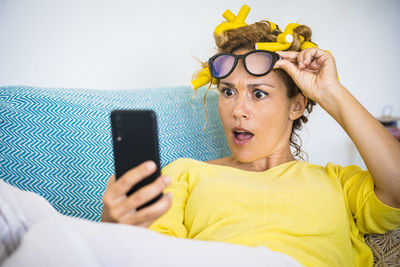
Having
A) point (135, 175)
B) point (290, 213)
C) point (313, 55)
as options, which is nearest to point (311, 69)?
point (313, 55)

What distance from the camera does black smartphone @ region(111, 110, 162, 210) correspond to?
617mm

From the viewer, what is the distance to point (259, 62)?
3.58 feet

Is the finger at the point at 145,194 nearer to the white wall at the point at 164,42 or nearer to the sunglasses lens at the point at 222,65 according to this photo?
the sunglasses lens at the point at 222,65

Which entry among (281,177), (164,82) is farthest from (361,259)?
(164,82)

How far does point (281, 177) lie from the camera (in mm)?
1002

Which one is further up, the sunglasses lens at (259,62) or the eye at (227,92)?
the sunglasses lens at (259,62)

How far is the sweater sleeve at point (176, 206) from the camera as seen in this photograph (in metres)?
0.92

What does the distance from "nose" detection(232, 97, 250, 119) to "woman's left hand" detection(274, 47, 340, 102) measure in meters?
0.17

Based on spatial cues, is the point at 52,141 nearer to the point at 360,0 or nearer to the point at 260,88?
the point at 260,88

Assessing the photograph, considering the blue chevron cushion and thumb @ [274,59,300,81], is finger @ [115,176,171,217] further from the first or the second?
thumb @ [274,59,300,81]

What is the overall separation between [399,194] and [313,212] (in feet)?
0.73

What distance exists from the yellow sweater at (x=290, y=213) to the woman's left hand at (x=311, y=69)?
272 mm

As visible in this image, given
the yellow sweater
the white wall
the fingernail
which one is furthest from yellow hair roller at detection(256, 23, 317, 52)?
the white wall

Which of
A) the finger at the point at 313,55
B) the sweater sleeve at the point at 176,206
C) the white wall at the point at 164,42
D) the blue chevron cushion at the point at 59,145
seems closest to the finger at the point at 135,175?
the sweater sleeve at the point at 176,206
